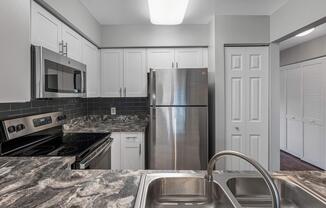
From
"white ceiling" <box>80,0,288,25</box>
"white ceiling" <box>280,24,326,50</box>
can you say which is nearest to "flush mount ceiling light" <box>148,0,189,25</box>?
"white ceiling" <box>80,0,288,25</box>

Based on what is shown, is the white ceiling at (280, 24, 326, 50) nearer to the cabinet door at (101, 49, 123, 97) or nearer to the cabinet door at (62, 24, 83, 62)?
the cabinet door at (101, 49, 123, 97)

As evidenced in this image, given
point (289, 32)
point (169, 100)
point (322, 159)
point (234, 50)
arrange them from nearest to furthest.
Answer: point (289, 32) < point (169, 100) < point (234, 50) < point (322, 159)

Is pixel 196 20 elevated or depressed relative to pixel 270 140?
elevated

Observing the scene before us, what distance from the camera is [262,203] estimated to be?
1.19 m

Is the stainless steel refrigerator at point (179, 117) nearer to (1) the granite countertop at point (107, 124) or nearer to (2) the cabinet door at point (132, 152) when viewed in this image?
(2) the cabinet door at point (132, 152)

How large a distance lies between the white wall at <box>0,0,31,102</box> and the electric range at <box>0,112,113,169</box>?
608mm

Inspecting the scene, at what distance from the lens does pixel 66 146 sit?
2.02 meters

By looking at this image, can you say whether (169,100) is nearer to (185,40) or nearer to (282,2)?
(185,40)

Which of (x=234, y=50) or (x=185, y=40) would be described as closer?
(x=234, y=50)

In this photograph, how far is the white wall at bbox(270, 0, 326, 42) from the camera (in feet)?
6.89

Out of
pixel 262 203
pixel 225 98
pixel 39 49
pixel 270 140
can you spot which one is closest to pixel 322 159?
pixel 270 140

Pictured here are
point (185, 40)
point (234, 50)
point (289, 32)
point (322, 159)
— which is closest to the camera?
point (289, 32)

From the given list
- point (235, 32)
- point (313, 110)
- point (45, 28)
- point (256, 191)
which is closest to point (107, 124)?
point (45, 28)

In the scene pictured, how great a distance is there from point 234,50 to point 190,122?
1.16 metres
